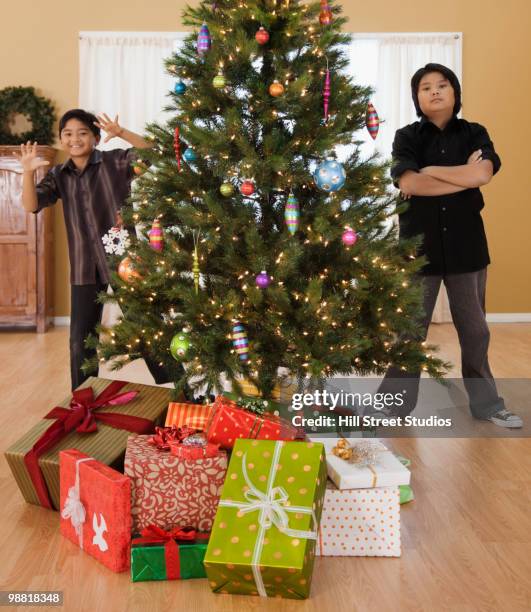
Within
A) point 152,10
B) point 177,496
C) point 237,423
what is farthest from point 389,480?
point 152,10

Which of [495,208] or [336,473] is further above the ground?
[495,208]

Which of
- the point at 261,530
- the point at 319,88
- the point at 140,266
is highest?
the point at 319,88

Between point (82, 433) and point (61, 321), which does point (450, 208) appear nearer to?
point (82, 433)

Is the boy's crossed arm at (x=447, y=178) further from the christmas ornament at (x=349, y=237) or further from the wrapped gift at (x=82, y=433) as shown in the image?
the wrapped gift at (x=82, y=433)

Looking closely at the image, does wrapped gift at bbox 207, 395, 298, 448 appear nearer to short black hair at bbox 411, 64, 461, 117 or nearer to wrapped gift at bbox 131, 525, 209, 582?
wrapped gift at bbox 131, 525, 209, 582

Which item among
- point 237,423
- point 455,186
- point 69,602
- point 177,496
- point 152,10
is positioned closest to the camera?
point 69,602

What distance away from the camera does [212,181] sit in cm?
248

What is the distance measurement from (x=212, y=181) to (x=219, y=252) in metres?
0.24

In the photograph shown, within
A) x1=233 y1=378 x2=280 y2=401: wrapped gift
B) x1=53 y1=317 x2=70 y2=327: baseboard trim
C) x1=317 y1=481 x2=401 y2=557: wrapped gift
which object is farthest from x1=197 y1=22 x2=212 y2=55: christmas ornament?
x1=53 y1=317 x2=70 y2=327: baseboard trim

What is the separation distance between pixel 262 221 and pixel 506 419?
4.62 feet

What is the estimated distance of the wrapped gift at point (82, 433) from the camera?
226 cm

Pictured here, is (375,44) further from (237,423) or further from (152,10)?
(237,423)

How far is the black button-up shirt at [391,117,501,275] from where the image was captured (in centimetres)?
306

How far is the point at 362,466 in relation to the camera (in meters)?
2.13
